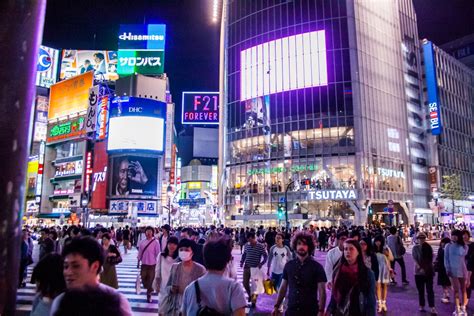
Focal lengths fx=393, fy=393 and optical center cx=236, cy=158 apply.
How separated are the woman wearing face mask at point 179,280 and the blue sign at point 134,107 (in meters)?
52.1

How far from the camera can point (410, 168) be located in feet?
192

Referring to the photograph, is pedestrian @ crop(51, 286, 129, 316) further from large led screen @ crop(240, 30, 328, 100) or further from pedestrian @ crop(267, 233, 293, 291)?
large led screen @ crop(240, 30, 328, 100)

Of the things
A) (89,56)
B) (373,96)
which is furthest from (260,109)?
(89,56)

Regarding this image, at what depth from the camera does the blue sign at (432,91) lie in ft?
199

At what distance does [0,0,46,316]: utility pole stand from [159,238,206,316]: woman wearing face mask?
336cm

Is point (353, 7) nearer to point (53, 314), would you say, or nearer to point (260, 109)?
point (260, 109)

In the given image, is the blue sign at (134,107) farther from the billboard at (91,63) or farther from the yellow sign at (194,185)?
the yellow sign at (194,185)

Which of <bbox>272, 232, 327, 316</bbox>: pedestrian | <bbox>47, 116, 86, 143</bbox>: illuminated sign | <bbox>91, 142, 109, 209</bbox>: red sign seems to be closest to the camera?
<bbox>272, 232, 327, 316</bbox>: pedestrian

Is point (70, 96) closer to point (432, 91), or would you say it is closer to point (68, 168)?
point (68, 168)

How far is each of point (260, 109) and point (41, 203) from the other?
1530 inches

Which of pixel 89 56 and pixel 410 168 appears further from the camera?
pixel 89 56

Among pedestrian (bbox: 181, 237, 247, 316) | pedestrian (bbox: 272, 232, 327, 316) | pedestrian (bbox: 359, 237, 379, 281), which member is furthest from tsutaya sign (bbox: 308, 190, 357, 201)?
pedestrian (bbox: 181, 237, 247, 316)

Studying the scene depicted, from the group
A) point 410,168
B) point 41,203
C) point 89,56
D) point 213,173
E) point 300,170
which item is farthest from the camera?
point 213,173

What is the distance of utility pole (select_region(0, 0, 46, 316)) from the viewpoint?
5.90ft
